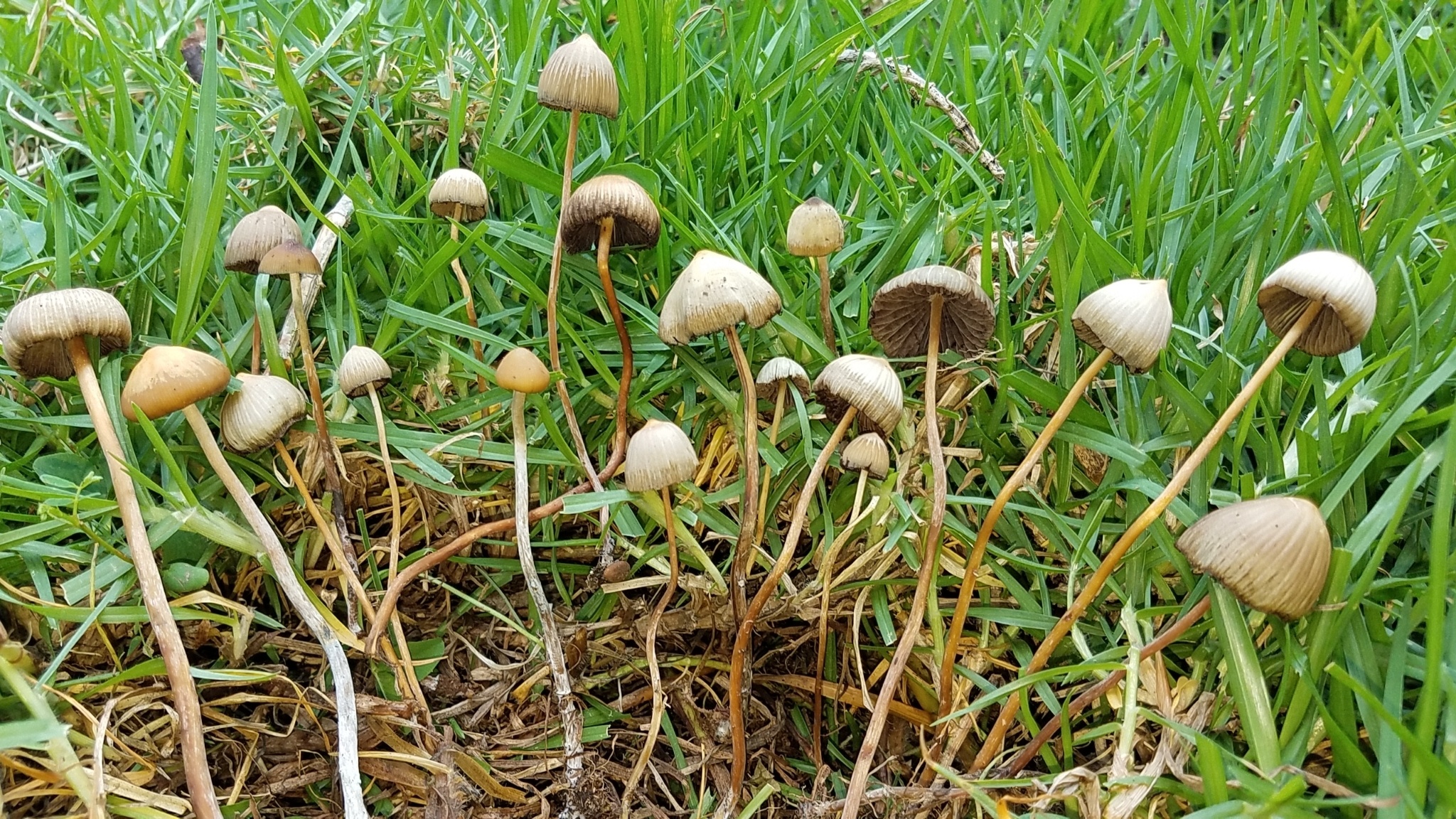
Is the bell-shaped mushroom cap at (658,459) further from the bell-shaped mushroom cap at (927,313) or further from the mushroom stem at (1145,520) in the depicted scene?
the mushroom stem at (1145,520)

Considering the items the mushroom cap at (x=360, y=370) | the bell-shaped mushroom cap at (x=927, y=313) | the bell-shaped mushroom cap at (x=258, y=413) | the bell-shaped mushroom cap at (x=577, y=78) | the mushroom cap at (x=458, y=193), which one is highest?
the bell-shaped mushroom cap at (x=577, y=78)

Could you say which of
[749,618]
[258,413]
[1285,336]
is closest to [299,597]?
[258,413]

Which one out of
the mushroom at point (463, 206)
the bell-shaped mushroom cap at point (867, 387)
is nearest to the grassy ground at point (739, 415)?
the mushroom at point (463, 206)

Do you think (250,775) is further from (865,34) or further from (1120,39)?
(1120,39)

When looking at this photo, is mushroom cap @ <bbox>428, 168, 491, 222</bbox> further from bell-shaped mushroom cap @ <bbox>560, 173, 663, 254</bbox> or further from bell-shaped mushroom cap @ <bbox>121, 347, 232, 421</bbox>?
bell-shaped mushroom cap @ <bbox>121, 347, 232, 421</bbox>

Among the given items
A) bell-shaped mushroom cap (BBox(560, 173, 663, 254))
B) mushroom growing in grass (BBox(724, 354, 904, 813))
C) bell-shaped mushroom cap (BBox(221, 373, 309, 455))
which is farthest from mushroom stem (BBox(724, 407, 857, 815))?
bell-shaped mushroom cap (BBox(221, 373, 309, 455))

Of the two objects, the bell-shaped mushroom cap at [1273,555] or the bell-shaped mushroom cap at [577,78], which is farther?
the bell-shaped mushroom cap at [577,78]
